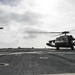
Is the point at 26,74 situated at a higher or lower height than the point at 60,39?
lower

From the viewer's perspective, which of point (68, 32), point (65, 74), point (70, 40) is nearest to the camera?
point (65, 74)

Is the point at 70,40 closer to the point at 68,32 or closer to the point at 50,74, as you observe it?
the point at 68,32

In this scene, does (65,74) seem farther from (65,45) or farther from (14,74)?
(65,45)

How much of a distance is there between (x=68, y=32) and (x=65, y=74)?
77.6 metres

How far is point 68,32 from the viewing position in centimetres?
9006

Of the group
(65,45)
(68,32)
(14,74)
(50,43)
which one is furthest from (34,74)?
(50,43)

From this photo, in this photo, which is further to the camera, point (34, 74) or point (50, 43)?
point (50, 43)

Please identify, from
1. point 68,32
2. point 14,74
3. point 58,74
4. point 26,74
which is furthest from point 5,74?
point 68,32

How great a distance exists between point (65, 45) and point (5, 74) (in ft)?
227

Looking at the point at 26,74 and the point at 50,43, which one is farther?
the point at 50,43

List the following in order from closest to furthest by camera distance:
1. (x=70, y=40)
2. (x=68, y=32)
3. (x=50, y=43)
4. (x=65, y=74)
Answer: (x=65, y=74), (x=70, y=40), (x=68, y=32), (x=50, y=43)

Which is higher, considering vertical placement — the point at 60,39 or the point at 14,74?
the point at 60,39

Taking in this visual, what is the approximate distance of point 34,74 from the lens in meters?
13.9

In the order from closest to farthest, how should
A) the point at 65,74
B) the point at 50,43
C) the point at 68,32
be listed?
the point at 65,74 < the point at 68,32 < the point at 50,43
